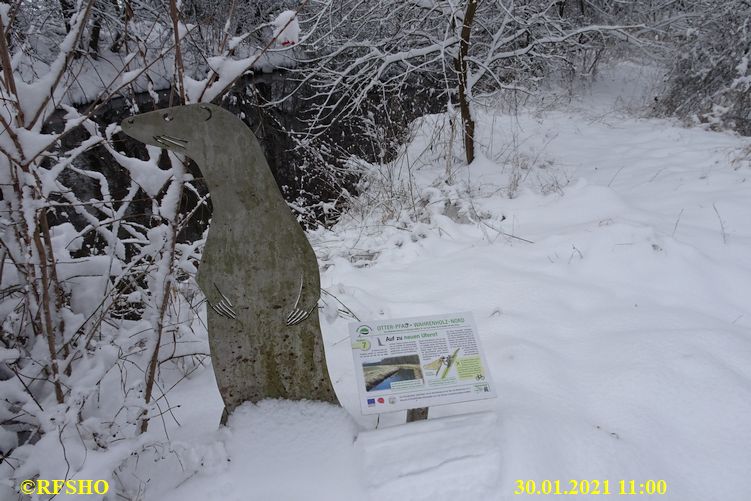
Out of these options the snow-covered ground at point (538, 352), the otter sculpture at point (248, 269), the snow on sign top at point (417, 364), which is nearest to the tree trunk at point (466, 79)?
the snow-covered ground at point (538, 352)

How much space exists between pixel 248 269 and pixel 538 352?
135 centimetres

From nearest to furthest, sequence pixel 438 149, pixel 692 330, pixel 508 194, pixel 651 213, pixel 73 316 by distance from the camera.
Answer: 1. pixel 73 316
2. pixel 692 330
3. pixel 651 213
4. pixel 508 194
5. pixel 438 149

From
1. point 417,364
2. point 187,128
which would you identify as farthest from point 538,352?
point 187,128

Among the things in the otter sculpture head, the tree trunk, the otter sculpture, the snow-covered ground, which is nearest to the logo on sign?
the otter sculpture

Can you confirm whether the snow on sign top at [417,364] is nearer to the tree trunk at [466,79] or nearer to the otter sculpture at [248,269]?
the otter sculpture at [248,269]

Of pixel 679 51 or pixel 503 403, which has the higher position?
pixel 679 51

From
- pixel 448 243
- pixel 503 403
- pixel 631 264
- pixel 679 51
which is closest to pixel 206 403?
pixel 503 403

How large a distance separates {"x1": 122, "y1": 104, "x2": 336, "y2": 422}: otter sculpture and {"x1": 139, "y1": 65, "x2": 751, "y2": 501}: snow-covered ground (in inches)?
5.0

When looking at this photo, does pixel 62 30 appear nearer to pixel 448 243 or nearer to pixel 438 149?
pixel 438 149

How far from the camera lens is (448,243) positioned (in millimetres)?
3482

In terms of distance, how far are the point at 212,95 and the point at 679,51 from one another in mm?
8528

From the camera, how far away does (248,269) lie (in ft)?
4.87

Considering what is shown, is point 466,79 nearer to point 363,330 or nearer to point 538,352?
point 538,352

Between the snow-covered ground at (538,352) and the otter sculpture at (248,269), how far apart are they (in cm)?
13
